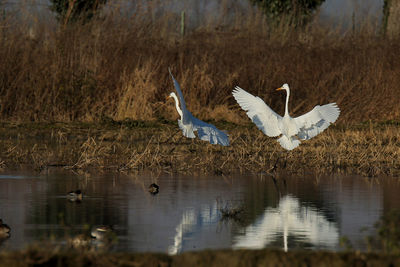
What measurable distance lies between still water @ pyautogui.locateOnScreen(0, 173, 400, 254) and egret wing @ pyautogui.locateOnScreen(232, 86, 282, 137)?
85.0 inches

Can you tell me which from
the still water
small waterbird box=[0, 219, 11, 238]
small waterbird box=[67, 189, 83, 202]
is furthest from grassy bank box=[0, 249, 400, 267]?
small waterbird box=[67, 189, 83, 202]

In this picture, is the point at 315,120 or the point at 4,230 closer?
the point at 4,230

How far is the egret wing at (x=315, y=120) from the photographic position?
13.2m

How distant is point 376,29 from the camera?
2370 centimetres

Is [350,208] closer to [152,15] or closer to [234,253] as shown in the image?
[234,253]

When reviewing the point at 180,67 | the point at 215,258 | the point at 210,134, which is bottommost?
the point at 215,258

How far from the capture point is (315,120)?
13297 millimetres

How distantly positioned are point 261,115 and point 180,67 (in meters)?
7.71

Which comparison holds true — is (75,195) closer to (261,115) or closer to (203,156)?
(203,156)

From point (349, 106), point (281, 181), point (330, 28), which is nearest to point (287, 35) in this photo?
point (330, 28)

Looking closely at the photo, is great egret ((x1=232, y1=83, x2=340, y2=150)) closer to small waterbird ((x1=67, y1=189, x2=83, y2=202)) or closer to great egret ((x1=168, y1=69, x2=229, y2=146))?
great egret ((x1=168, y1=69, x2=229, y2=146))

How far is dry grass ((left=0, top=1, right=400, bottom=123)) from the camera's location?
19.8 m

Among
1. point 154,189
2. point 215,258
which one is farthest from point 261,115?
point 215,258

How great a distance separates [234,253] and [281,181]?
17.6 feet
